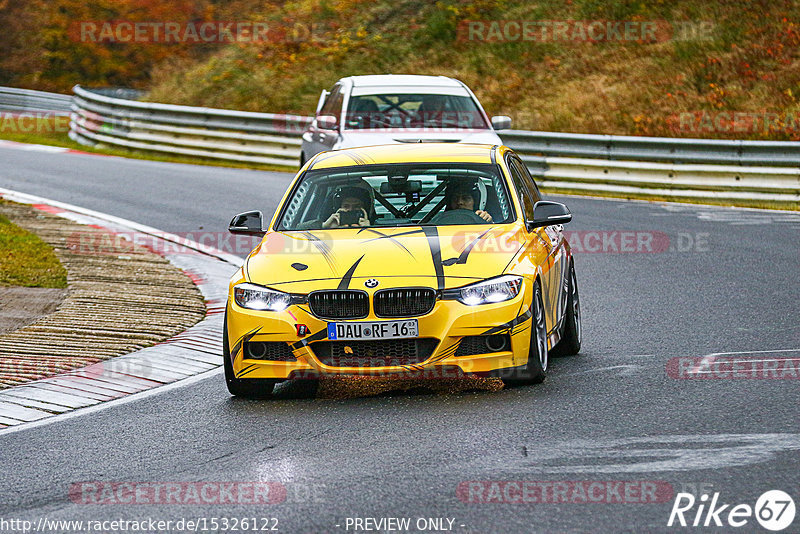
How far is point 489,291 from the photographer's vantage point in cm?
761

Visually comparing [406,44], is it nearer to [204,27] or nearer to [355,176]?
[204,27]

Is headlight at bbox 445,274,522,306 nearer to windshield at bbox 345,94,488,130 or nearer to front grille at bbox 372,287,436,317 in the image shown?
front grille at bbox 372,287,436,317

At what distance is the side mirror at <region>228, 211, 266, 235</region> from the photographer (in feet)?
28.7

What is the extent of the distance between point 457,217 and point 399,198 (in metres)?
0.51

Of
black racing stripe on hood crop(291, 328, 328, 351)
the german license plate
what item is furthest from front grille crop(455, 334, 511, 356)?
black racing stripe on hood crop(291, 328, 328, 351)

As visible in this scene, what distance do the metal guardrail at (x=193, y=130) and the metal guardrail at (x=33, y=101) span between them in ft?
34.2

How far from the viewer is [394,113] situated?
16.7m

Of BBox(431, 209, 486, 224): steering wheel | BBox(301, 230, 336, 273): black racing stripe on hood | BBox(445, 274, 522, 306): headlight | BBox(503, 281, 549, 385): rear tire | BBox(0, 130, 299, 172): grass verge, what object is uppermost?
BBox(431, 209, 486, 224): steering wheel

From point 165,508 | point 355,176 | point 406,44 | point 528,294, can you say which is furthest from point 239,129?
point 165,508

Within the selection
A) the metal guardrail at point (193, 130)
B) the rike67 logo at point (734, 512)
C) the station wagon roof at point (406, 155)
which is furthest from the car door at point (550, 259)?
the metal guardrail at point (193, 130)

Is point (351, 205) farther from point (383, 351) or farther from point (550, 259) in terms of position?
point (383, 351)

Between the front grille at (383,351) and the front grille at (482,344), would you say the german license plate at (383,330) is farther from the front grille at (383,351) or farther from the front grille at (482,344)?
the front grille at (482,344)

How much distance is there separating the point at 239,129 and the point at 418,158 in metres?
16.6

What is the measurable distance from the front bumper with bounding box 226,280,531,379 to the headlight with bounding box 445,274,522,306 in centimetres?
4
